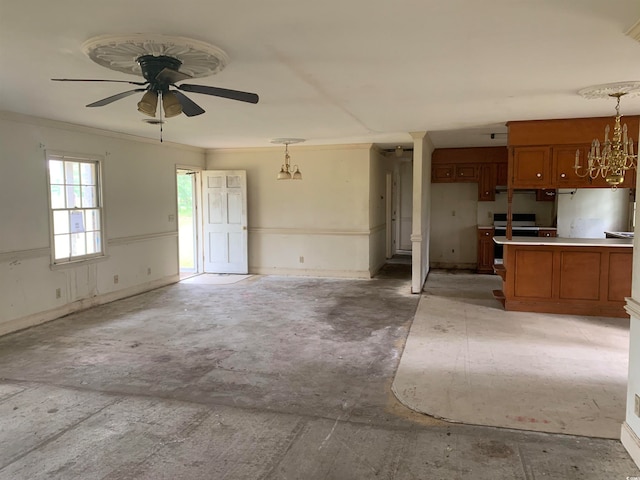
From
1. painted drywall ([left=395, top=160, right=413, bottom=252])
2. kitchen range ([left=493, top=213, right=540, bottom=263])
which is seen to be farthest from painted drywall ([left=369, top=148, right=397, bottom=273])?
kitchen range ([left=493, top=213, right=540, bottom=263])

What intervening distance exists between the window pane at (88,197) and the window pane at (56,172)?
14.7 inches

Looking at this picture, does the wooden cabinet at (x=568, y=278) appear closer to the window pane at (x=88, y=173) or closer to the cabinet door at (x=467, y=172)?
the cabinet door at (x=467, y=172)

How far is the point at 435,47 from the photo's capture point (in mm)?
2701

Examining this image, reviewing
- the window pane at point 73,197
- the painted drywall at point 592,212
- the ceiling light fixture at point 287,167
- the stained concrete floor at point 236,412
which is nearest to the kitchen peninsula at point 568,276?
the stained concrete floor at point 236,412

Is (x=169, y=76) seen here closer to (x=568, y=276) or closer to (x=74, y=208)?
(x=74, y=208)

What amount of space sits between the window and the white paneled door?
256 cm

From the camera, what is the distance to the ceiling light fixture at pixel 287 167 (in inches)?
279

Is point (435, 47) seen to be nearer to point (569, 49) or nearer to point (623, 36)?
point (569, 49)

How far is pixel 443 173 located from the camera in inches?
332

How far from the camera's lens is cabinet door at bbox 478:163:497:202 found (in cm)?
820

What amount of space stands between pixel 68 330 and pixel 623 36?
539 centimetres

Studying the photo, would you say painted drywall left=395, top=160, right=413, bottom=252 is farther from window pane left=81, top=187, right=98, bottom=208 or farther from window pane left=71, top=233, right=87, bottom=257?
window pane left=71, top=233, right=87, bottom=257

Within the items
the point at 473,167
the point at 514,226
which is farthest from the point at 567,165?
the point at 473,167

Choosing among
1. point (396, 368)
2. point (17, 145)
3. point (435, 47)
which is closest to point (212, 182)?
point (17, 145)
